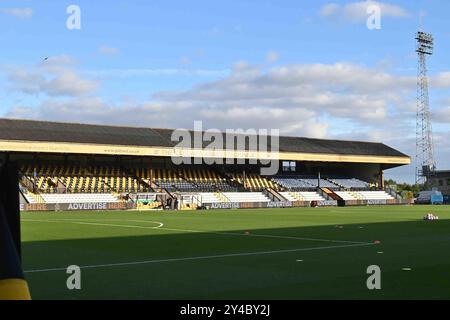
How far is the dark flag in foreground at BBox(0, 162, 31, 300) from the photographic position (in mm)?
2855

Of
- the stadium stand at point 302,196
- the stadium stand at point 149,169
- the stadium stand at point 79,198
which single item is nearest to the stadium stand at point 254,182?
the stadium stand at point 149,169

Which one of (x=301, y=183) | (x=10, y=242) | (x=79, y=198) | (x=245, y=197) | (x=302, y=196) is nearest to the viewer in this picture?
(x=10, y=242)

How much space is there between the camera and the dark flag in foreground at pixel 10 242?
2855 millimetres

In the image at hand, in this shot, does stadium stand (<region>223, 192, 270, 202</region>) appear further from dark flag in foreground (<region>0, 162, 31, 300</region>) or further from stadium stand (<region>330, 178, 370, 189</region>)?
dark flag in foreground (<region>0, 162, 31, 300</region>)

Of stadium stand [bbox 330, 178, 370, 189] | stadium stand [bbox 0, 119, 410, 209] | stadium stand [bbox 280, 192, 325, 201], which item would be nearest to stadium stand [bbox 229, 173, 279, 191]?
stadium stand [bbox 0, 119, 410, 209]

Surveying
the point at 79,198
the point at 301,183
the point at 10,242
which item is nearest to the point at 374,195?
the point at 301,183

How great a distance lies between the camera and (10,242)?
9.48ft

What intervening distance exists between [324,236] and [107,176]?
1807 inches

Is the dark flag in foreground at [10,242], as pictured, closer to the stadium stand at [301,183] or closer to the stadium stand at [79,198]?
the stadium stand at [79,198]

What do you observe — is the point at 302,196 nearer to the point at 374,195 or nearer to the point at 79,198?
the point at 374,195

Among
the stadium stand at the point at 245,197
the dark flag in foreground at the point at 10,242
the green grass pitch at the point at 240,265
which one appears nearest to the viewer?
the dark flag in foreground at the point at 10,242

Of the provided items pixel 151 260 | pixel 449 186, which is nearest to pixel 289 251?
pixel 151 260

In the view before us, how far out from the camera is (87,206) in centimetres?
5466
